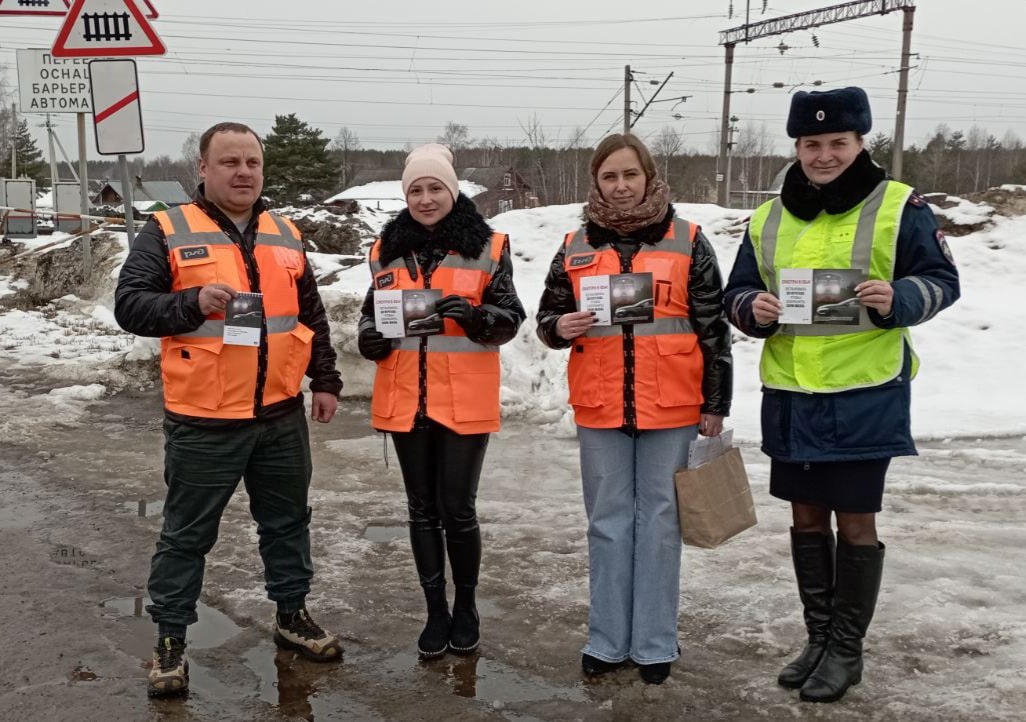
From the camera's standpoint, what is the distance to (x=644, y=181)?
3.67 meters

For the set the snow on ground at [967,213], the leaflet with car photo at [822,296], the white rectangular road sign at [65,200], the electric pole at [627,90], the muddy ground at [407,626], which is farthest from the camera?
the electric pole at [627,90]

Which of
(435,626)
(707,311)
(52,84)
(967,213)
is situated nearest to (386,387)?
(435,626)

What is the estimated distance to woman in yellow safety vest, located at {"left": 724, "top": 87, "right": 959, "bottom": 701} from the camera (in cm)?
333

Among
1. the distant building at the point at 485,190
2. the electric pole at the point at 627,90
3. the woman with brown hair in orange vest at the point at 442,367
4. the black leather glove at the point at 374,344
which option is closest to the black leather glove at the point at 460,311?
the woman with brown hair in orange vest at the point at 442,367

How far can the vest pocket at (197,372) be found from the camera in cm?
361

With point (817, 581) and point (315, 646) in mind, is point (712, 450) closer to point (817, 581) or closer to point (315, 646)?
point (817, 581)

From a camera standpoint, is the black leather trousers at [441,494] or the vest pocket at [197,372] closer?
the vest pocket at [197,372]

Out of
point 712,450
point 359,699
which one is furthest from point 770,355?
point 359,699

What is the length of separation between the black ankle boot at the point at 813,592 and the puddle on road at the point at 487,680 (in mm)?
870

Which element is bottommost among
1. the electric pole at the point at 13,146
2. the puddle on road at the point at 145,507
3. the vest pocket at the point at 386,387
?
the puddle on road at the point at 145,507

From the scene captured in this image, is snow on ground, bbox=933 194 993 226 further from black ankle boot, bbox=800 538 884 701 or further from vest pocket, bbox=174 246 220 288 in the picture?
vest pocket, bbox=174 246 220 288

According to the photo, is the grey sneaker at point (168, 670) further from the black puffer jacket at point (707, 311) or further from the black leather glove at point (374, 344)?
the black puffer jacket at point (707, 311)

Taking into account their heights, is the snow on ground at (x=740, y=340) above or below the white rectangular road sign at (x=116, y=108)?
below

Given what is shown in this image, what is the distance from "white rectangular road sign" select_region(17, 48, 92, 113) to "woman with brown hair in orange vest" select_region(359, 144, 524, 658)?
31.5ft
